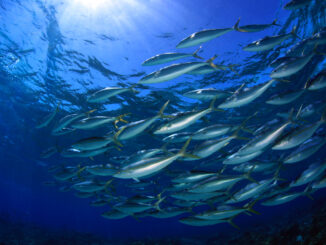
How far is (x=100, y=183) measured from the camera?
6.63 metres

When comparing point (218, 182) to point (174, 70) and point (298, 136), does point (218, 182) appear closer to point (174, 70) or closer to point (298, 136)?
point (298, 136)

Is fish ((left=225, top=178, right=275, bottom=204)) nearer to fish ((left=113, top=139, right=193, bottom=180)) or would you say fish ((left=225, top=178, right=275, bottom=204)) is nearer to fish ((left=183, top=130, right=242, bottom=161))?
fish ((left=183, top=130, right=242, bottom=161))

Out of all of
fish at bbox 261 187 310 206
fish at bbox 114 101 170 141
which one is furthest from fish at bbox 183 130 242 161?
fish at bbox 261 187 310 206

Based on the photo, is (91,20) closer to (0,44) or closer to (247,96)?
(0,44)

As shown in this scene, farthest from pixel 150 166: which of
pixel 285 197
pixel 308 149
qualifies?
pixel 285 197

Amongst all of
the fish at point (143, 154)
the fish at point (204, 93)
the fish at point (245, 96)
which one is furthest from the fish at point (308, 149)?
the fish at point (143, 154)

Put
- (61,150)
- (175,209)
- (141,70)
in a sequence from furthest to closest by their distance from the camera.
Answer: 1. (141,70)
2. (61,150)
3. (175,209)

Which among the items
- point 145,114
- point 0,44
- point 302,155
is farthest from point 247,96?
point 0,44

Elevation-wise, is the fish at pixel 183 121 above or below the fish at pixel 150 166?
above

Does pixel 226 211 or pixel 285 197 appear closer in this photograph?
pixel 226 211

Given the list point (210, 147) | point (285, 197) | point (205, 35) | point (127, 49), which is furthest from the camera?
point (127, 49)

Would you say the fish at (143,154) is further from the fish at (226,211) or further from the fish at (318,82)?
the fish at (318,82)

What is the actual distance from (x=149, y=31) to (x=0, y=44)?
24.8 feet

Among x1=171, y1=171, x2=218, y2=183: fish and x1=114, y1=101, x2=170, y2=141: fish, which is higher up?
x1=114, y1=101, x2=170, y2=141: fish
